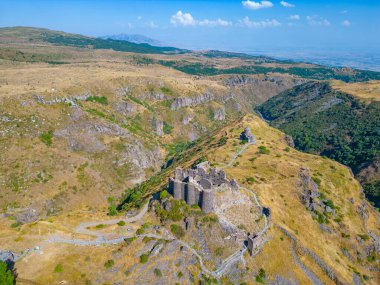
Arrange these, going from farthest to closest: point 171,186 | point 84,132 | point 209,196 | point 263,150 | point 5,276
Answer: point 84,132
point 263,150
point 171,186
point 209,196
point 5,276

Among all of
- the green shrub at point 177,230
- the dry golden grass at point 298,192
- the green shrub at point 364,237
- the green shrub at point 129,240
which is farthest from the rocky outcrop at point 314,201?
the green shrub at point 129,240

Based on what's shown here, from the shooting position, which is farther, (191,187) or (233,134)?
(233,134)

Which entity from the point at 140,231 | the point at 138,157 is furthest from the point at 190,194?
the point at 138,157

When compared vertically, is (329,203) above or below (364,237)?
above

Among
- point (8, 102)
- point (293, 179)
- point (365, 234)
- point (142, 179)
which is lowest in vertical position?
point (142, 179)

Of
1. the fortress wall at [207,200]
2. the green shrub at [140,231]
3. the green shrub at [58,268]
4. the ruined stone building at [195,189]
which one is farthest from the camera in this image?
the ruined stone building at [195,189]

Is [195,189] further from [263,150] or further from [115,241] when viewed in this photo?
[263,150]

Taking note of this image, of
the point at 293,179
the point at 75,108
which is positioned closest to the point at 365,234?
the point at 293,179

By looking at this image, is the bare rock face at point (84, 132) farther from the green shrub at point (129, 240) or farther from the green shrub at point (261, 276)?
the green shrub at point (261, 276)

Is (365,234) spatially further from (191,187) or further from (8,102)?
(8,102)
